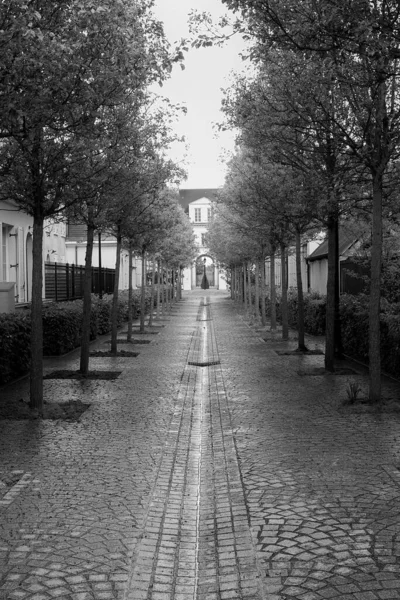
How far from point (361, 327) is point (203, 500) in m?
9.38

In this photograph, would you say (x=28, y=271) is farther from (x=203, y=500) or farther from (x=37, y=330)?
(x=203, y=500)

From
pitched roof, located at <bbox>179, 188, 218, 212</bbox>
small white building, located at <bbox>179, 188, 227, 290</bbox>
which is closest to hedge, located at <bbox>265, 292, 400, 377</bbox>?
small white building, located at <bbox>179, 188, 227, 290</bbox>

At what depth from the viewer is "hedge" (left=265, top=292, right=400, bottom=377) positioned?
11.2 meters

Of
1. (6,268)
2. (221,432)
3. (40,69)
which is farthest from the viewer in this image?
(6,268)

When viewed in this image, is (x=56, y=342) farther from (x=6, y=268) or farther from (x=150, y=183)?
(x=6, y=268)

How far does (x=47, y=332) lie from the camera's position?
16688 mm

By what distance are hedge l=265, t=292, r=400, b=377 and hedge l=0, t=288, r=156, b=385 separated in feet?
19.6

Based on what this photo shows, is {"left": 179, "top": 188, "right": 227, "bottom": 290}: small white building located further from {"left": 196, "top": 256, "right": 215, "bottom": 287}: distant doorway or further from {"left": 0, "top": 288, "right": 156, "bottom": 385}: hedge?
{"left": 0, "top": 288, "right": 156, "bottom": 385}: hedge

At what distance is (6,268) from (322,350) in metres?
10.0

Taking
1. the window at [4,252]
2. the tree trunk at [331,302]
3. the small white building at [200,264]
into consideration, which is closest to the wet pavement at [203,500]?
the tree trunk at [331,302]

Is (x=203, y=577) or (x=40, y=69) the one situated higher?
(x=40, y=69)

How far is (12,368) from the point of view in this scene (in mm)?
12555

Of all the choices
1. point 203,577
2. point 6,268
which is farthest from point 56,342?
point 203,577

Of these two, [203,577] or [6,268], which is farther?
[6,268]
